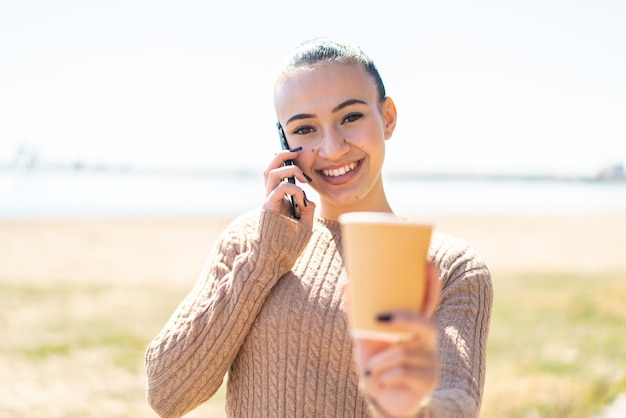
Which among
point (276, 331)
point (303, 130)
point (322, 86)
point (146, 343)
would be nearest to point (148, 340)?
point (146, 343)

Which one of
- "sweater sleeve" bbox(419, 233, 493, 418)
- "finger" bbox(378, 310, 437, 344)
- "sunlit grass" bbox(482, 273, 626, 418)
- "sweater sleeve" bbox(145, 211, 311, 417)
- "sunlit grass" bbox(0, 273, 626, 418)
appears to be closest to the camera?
"finger" bbox(378, 310, 437, 344)

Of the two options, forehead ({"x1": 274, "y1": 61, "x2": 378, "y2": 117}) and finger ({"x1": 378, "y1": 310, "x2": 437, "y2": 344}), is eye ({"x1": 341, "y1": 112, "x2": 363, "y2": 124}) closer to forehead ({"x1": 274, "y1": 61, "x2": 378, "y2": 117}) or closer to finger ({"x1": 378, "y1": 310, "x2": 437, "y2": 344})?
forehead ({"x1": 274, "y1": 61, "x2": 378, "y2": 117})

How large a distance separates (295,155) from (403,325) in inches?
42.2

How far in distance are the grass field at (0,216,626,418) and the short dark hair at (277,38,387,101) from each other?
312 centimetres

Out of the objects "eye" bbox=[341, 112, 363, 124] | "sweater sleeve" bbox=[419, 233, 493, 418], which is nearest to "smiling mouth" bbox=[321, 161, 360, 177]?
"eye" bbox=[341, 112, 363, 124]

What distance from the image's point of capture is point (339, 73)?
7.00 feet

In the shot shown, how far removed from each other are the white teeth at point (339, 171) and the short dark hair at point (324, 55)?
0.29 meters

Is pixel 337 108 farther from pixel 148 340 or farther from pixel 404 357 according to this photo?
pixel 148 340

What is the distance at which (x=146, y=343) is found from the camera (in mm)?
7672

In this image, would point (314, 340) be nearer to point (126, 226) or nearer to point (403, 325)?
point (403, 325)

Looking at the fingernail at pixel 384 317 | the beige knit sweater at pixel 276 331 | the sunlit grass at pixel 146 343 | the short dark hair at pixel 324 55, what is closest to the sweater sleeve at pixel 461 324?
the beige knit sweater at pixel 276 331

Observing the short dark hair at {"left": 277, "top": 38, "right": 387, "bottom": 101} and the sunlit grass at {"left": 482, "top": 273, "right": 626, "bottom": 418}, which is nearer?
the short dark hair at {"left": 277, "top": 38, "right": 387, "bottom": 101}

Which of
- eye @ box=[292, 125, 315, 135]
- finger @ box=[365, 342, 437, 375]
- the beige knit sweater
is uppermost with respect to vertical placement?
eye @ box=[292, 125, 315, 135]

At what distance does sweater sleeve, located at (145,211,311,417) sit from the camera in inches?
80.9
